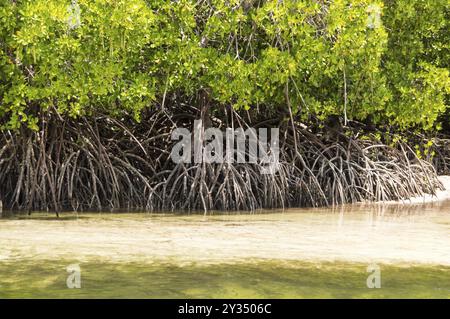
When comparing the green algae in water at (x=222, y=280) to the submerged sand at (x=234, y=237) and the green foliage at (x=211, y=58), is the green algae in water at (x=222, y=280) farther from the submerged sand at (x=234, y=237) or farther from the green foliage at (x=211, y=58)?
the green foliage at (x=211, y=58)

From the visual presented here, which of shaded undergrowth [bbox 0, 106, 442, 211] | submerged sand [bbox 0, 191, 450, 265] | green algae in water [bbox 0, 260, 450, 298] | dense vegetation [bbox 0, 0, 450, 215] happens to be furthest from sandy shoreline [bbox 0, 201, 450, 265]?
dense vegetation [bbox 0, 0, 450, 215]

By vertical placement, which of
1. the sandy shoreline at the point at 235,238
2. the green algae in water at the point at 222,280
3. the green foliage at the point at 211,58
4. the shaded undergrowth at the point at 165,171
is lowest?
the green algae in water at the point at 222,280

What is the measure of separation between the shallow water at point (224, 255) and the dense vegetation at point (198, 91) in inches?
30.2

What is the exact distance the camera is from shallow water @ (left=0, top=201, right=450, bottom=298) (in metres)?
5.42

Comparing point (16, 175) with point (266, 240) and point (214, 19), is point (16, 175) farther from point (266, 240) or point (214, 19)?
point (266, 240)

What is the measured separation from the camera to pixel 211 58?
9.60 m

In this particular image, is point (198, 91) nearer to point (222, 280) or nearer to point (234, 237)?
point (234, 237)

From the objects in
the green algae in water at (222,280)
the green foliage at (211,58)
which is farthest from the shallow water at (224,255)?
the green foliage at (211,58)

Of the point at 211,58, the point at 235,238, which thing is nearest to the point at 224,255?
the point at 235,238

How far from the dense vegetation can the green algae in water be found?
3146mm

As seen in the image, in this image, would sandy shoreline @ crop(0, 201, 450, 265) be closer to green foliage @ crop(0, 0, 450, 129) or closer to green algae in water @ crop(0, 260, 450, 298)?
green algae in water @ crop(0, 260, 450, 298)

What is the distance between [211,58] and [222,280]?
4.34 meters

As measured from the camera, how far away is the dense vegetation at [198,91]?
885 centimetres
